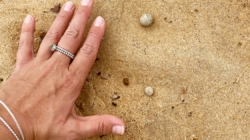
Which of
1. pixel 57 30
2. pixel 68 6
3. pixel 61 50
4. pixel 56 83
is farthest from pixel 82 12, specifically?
pixel 56 83

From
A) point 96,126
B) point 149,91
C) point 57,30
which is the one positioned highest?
point 57,30

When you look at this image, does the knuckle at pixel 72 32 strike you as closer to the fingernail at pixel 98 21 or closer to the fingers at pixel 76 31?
the fingers at pixel 76 31

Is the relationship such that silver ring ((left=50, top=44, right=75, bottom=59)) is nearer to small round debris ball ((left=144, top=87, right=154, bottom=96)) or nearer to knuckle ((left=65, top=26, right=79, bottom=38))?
knuckle ((left=65, top=26, right=79, bottom=38))

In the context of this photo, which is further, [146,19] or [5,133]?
[146,19]

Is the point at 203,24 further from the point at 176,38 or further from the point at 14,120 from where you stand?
the point at 14,120

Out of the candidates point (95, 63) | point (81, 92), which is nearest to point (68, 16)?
point (95, 63)

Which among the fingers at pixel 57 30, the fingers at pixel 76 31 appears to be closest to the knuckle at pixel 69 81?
the fingers at pixel 76 31

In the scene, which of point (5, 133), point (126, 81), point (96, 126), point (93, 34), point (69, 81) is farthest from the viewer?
point (126, 81)

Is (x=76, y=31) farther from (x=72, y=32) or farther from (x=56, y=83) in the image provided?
(x=56, y=83)

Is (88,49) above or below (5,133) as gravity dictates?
above
